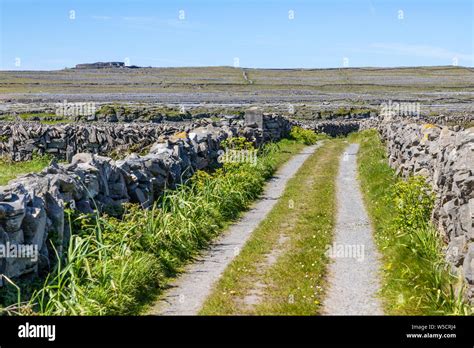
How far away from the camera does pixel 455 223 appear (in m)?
10.9

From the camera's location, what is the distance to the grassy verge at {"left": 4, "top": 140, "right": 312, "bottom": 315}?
9.09 m

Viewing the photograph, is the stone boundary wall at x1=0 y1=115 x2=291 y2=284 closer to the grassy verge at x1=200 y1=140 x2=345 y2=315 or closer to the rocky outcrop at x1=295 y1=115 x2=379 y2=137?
the grassy verge at x1=200 y1=140 x2=345 y2=315

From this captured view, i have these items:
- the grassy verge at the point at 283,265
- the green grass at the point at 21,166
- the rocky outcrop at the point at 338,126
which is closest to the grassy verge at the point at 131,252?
the grassy verge at the point at 283,265

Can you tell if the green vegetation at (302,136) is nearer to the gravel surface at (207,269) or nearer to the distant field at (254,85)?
the gravel surface at (207,269)

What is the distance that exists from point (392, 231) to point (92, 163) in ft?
21.6

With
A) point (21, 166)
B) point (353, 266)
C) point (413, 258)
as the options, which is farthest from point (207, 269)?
point (21, 166)

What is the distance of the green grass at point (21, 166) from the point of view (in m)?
22.2

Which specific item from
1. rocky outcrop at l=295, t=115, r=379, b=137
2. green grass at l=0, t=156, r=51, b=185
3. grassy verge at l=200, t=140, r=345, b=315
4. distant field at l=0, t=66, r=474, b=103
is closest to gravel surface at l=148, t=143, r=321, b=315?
grassy verge at l=200, t=140, r=345, b=315

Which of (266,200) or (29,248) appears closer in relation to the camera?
(29,248)

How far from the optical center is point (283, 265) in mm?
12148

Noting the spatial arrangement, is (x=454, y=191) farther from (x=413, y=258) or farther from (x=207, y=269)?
(x=207, y=269)
